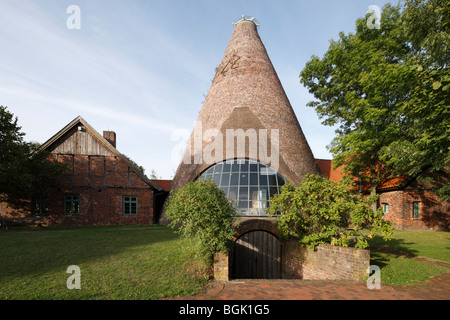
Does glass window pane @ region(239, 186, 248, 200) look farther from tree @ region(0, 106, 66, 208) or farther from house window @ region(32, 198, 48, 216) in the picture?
house window @ region(32, 198, 48, 216)

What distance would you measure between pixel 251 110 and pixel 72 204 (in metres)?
13.6

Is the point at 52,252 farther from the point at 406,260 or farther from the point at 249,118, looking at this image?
the point at 406,260

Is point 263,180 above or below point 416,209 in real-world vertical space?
above

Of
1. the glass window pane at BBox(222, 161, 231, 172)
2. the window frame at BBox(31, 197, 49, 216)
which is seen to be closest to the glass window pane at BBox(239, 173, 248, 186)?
the glass window pane at BBox(222, 161, 231, 172)

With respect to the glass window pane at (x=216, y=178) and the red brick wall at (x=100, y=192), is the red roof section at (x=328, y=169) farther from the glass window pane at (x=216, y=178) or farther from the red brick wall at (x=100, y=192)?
the red brick wall at (x=100, y=192)

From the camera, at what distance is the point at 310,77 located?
1797 centimetres

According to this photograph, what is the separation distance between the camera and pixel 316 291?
17.3 feet

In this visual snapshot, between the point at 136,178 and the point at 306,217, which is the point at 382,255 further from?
the point at 136,178

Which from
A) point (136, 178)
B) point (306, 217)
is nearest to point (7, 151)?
point (136, 178)

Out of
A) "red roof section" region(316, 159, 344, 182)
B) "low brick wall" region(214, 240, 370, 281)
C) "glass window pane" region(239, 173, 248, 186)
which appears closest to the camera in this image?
"low brick wall" region(214, 240, 370, 281)

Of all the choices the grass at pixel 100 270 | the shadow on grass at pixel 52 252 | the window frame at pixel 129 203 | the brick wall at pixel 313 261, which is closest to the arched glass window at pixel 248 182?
the brick wall at pixel 313 261

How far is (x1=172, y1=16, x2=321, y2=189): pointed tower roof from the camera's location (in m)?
14.1

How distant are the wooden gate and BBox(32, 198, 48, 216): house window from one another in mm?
13633

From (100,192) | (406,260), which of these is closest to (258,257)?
(406,260)
